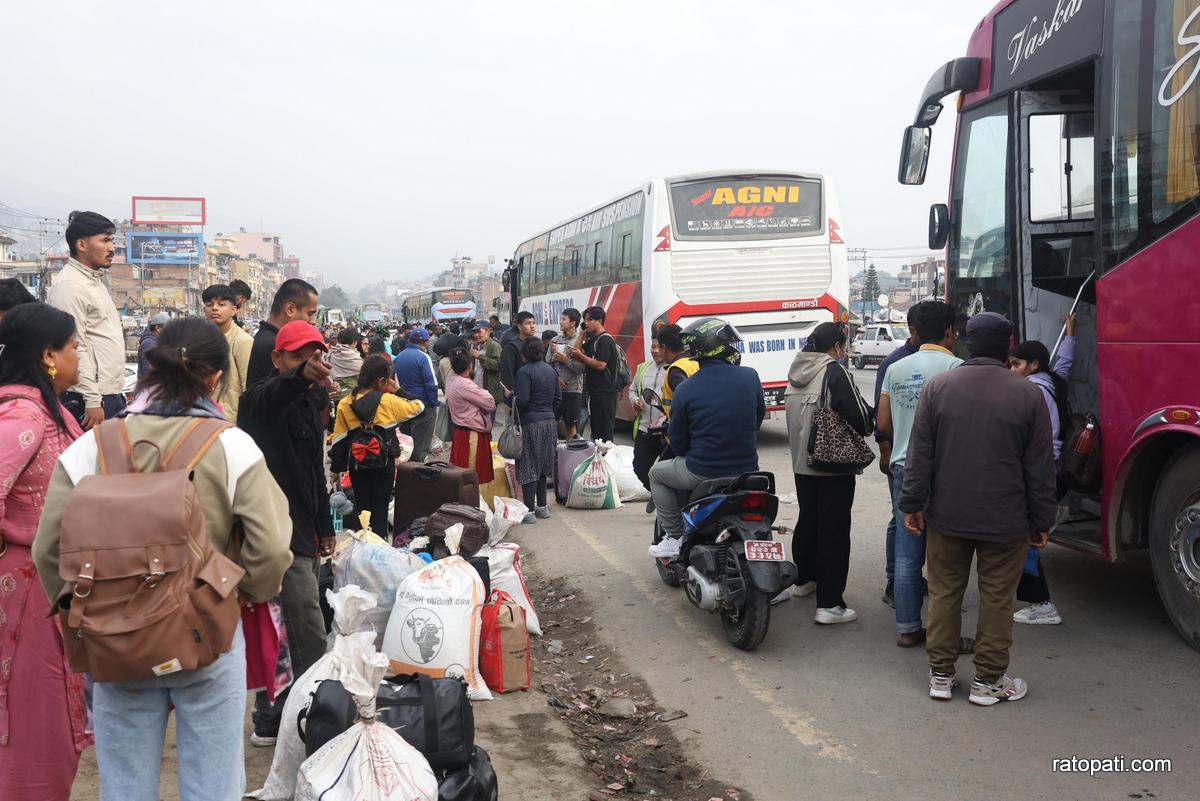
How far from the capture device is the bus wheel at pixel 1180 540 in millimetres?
5160

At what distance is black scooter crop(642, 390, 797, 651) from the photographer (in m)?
5.71

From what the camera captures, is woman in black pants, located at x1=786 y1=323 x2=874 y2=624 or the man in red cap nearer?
the man in red cap

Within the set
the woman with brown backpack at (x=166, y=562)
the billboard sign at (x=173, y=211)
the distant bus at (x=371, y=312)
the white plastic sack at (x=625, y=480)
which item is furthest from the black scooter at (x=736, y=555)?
the billboard sign at (x=173, y=211)

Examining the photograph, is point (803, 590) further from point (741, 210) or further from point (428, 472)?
point (741, 210)

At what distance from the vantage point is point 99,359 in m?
5.54

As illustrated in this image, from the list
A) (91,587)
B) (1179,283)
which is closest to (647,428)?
(1179,283)

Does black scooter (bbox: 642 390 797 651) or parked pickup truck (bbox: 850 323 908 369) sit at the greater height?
parked pickup truck (bbox: 850 323 908 369)

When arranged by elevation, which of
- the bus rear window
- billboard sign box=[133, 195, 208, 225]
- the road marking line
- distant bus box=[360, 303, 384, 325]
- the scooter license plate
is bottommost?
the road marking line

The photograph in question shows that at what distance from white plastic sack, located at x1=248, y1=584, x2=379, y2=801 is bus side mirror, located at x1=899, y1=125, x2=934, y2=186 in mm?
6011

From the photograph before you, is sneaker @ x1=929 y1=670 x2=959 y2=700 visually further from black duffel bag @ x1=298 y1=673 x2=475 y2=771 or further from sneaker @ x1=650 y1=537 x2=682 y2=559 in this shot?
black duffel bag @ x1=298 y1=673 x2=475 y2=771

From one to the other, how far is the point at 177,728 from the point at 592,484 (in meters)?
7.77

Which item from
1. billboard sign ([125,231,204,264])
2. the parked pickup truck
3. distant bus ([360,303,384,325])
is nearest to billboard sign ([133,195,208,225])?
billboard sign ([125,231,204,264])

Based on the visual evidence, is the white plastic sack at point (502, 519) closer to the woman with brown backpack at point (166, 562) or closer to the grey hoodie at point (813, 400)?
the grey hoodie at point (813, 400)

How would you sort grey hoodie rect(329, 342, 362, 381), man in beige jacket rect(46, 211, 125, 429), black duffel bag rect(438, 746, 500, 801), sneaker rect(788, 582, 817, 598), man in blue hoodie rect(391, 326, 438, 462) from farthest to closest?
man in blue hoodie rect(391, 326, 438, 462) < grey hoodie rect(329, 342, 362, 381) < sneaker rect(788, 582, 817, 598) < man in beige jacket rect(46, 211, 125, 429) < black duffel bag rect(438, 746, 500, 801)
